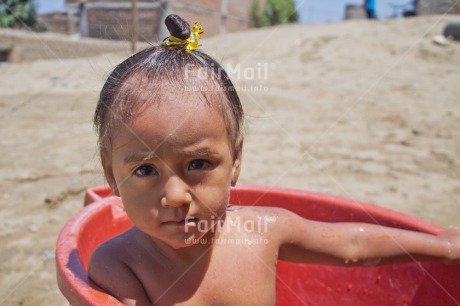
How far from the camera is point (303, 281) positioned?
1.82 m

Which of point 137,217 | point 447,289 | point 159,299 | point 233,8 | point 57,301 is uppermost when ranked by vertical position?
point 137,217

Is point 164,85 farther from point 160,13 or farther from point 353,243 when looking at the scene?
point 160,13

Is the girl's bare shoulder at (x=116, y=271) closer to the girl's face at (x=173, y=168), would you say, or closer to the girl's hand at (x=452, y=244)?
the girl's face at (x=173, y=168)

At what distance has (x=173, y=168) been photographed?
100cm

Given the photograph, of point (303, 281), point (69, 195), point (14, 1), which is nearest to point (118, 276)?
point (303, 281)

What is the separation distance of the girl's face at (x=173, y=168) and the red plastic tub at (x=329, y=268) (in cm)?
29

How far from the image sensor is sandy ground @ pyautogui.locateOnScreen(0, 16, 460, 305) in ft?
7.98

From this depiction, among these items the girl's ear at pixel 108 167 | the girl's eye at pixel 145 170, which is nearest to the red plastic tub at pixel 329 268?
the girl's ear at pixel 108 167

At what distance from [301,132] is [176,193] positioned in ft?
11.8

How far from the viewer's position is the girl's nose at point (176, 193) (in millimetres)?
958

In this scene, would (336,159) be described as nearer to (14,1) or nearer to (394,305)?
(394,305)

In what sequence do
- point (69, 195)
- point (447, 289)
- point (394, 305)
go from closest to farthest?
1. point (447, 289)
2. point (394, 305)
3. point (69, 195)

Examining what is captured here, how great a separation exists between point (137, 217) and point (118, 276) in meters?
0.15

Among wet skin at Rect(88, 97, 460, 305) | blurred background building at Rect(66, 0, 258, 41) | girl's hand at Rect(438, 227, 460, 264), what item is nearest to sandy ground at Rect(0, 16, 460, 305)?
wet skin at Rect(88, 97, 460, 305)
